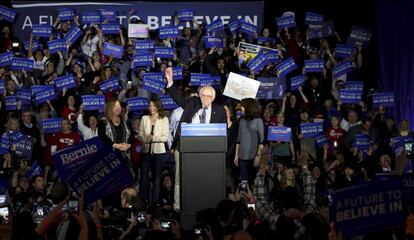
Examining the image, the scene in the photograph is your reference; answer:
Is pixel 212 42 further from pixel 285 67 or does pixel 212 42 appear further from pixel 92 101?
pixel 92 101

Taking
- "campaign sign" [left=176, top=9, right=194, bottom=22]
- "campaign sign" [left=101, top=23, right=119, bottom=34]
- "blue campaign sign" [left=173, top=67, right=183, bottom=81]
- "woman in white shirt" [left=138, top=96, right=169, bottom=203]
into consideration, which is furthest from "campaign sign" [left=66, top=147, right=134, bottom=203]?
"campaign sign" [left=176, top=9, right=194, bottom=22]

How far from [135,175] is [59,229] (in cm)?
731

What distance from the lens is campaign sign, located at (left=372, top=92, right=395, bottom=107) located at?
18.1 metres

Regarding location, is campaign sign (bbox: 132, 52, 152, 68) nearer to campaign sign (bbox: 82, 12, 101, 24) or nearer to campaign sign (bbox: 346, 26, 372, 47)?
campaign sign (bbox: 82, 12, 101, 24)

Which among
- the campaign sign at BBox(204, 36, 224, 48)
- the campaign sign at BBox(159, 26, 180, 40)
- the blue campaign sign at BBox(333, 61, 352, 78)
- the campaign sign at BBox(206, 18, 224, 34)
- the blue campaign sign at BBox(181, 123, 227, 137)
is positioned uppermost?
the campaign sign at BBox(206, 18, 224, 34)

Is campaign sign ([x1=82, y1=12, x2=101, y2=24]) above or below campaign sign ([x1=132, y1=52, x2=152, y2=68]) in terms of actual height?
above

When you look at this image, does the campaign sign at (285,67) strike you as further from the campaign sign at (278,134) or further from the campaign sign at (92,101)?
the campaign sign at (92,101)

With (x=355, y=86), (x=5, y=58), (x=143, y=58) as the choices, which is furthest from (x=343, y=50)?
(x=5, y=58)

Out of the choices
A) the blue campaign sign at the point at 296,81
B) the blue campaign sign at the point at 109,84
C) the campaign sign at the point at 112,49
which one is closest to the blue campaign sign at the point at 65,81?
the blue campaign sign at the point at 109,84

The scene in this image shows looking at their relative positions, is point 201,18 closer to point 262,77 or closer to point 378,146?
point 262,77

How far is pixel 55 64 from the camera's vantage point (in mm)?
18859

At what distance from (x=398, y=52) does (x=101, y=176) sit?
1073 cm

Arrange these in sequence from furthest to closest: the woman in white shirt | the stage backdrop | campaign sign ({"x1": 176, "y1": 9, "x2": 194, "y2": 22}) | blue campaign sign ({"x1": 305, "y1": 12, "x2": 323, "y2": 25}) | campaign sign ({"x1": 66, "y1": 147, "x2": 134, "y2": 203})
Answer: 1. the stage backdrop
2. campaign sign ({"x1": 176, "y1": 9, "x2": 194, "y2": 22})
3. blue campaign sign ({"x1": 305, "y1": 12, "x2": 323, "y2": 25})
4. the woman in white shirt
5. campaign sign ({"x1": 66, "y1": 147, "x2": 134, "y2": 203})

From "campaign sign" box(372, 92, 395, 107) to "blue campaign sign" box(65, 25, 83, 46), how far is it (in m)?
4.97
